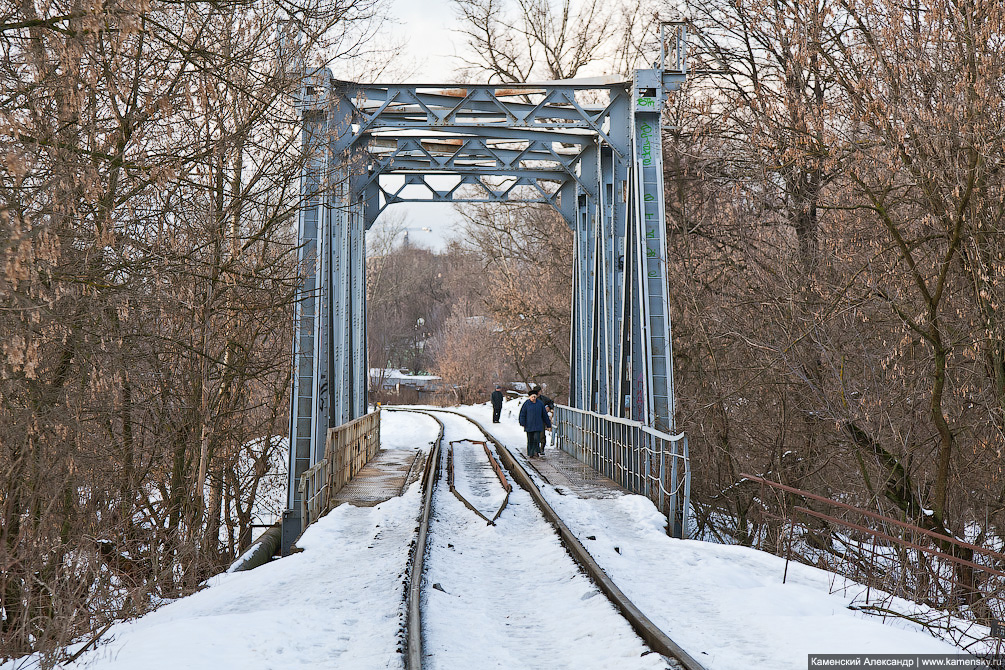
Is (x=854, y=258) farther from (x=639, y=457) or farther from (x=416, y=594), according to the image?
(x=416, y=594)

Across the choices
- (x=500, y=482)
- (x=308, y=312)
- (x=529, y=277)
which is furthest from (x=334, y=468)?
(x=529, y=277)

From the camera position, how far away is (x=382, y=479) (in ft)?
46.6

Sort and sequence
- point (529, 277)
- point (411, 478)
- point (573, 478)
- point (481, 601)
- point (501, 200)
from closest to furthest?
1. point (481, 601)
2. point (573, 478)
3. point (411, 478)
4. point (501, 200)
5. point (529, 277)

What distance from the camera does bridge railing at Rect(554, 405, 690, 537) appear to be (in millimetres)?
10055

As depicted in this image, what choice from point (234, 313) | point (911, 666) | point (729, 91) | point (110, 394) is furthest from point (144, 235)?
point (729, 91)

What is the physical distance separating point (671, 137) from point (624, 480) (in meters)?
8.23

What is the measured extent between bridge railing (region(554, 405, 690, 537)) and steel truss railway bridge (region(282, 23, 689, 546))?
0.07 meters

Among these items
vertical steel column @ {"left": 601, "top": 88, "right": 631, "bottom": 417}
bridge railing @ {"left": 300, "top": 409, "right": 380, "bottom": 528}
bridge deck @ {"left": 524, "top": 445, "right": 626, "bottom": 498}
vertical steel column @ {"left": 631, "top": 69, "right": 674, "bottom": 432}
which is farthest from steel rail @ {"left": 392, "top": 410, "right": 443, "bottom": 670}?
vertical steel column @ {"left": 601, "top": 88, "right": 631, "bottom": 417}

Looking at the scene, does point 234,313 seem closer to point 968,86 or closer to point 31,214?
point 31,214

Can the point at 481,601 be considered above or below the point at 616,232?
below

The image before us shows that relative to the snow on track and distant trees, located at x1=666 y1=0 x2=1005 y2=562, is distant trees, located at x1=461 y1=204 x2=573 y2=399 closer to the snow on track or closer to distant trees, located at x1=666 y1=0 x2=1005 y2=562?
distant trees, located at x1=666 y1=0 x2=1005 y2=562

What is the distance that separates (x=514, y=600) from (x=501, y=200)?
1263cm

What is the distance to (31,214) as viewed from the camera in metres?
7.16

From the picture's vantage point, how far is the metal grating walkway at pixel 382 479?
11.9m
